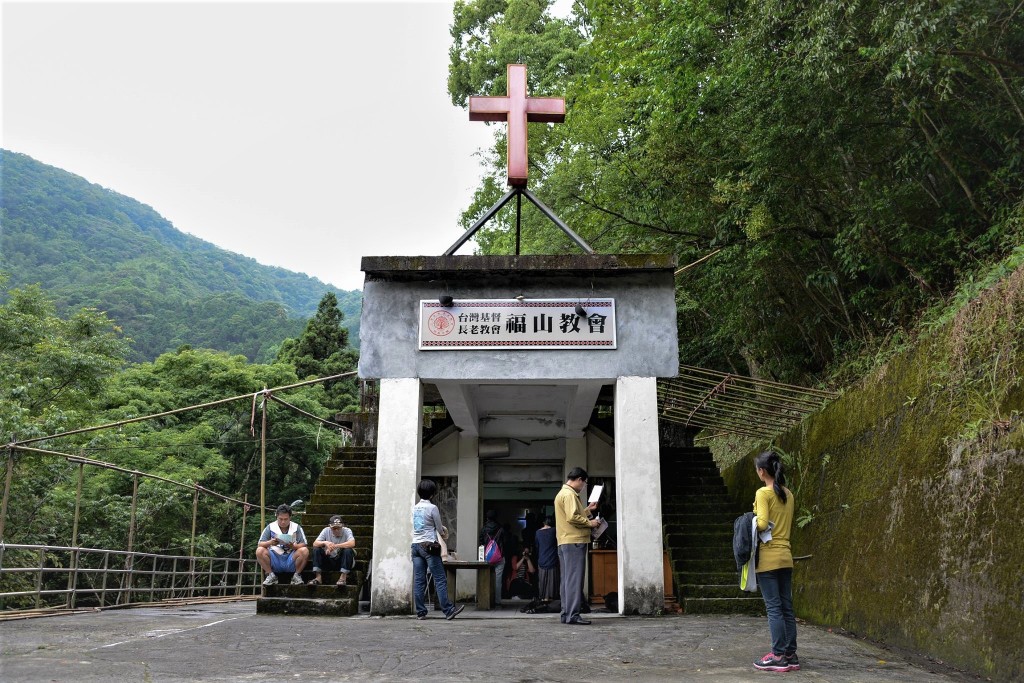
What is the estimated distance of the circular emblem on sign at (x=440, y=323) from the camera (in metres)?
9.17

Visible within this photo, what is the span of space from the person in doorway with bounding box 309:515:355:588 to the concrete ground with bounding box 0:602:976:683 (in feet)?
3.01

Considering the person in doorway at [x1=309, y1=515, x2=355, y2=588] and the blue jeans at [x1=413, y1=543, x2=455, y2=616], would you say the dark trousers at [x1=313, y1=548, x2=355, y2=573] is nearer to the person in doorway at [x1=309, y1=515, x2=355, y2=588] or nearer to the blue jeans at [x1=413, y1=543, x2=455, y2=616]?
the person in doorway at [x1=309, y1=515, x2=355, y2=588]

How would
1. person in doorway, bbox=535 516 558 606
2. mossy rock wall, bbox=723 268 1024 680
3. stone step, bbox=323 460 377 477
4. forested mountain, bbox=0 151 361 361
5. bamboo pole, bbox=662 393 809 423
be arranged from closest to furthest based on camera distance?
1. mossy rock wall, bbox=723 268 1024 680
2. person in doorway, bbox=535 516 558 606
3. bamboo pole, bbox=662 393 809 423
4. stone step, bbox=323 460 377 477
5. forested mountain, bbox=0 151 361 361

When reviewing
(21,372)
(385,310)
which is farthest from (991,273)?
(21,372)

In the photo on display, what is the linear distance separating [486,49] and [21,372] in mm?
16410

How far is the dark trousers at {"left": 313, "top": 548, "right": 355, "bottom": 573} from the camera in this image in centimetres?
944

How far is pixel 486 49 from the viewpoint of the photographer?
25.5 metres

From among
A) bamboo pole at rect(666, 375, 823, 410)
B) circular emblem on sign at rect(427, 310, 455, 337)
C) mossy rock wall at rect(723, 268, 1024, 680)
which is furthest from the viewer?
bamboo pole at rect(666, 375, 823, 410)

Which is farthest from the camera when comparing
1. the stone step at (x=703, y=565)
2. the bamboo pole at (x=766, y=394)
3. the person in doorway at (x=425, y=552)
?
the bamboo pole at (x=766, y=394)

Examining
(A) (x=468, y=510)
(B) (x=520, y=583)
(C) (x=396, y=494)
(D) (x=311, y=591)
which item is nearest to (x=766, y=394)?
(C) (x=396, y=494)

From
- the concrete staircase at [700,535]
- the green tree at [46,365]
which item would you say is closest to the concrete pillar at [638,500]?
the concrete staircase at [700,535]

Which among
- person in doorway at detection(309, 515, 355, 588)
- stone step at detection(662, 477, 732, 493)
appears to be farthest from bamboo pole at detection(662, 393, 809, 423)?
person in doorway at detection(309, 515, 355, 588)

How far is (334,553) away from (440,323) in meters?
2.97

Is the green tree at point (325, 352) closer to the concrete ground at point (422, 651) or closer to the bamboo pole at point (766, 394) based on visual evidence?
the bamboo pole at point (766, 394)
